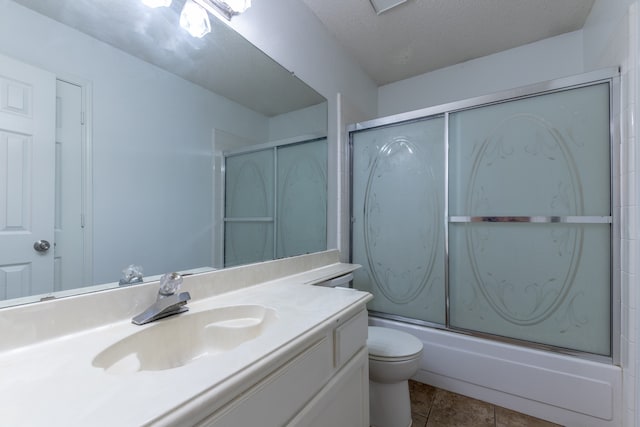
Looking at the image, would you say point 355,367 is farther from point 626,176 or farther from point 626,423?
point 626,176

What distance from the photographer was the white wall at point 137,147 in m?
0.75

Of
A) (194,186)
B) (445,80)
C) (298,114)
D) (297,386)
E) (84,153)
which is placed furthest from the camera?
(445,80)

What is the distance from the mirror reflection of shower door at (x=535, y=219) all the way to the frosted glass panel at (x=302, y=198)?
32.8 inches

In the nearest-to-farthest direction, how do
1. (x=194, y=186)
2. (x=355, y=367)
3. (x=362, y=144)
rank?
(x=355, y=367), (x=194, y=186), (x=362, y=144)

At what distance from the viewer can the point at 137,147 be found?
0.93 metres

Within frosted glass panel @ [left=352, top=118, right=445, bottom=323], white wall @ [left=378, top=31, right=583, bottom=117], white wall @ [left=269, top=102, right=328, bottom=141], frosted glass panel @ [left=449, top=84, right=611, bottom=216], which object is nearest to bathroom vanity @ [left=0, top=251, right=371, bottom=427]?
white wall @ [left=269, top=102, right=328, bottom=141]

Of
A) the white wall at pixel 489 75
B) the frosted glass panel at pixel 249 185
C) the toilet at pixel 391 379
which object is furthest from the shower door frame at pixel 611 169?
the frosted glass panel at pixel 249 185

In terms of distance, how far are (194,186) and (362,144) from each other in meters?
1.39

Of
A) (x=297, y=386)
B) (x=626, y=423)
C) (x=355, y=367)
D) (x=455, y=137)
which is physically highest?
(x=455, y=137)

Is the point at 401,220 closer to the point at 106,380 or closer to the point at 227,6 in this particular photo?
the point at 227,6

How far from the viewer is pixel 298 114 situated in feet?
5.54

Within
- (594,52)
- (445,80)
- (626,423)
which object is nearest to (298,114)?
(445,80)

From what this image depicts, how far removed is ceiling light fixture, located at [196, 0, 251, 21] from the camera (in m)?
1.14

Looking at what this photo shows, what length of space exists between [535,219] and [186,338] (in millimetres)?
1776
